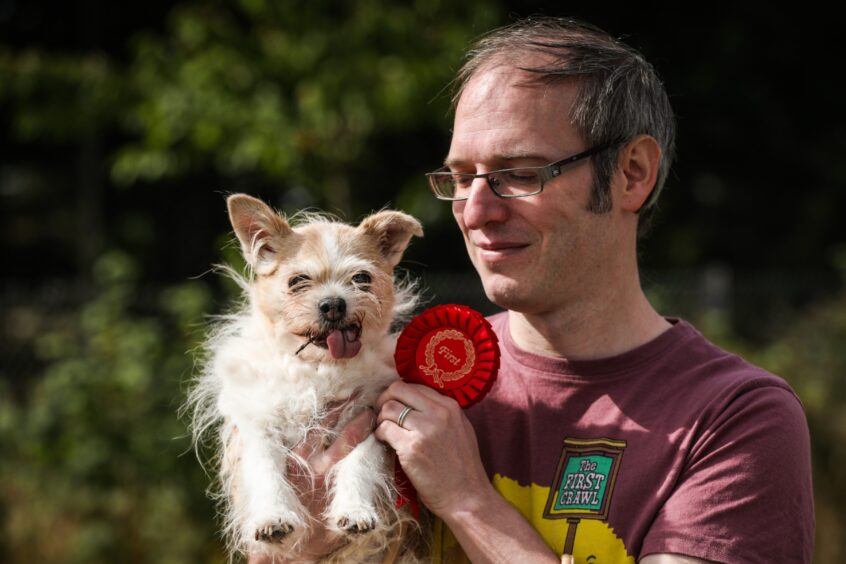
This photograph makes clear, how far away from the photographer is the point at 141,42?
8.47 metres

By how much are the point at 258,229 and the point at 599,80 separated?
1266 mm

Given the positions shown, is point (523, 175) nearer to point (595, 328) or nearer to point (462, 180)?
point (462, 180)

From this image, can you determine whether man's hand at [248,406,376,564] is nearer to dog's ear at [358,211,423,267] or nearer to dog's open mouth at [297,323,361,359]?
dog's open mouth at [297,323,361,359]

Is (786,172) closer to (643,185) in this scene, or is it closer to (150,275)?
(150,275)

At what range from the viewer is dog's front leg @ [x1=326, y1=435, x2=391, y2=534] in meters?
2.62

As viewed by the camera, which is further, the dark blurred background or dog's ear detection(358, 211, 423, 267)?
the dark blurred background

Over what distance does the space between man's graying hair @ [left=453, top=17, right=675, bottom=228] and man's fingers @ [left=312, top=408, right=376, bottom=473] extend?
3.31 ft

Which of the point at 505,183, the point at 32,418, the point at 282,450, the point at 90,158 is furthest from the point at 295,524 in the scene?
the point at 90,158

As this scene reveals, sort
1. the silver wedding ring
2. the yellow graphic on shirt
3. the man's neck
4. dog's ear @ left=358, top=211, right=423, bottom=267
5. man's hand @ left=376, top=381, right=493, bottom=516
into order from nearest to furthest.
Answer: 1. the yellow graphic on shirt
2. man's hand @ left=376, top=381, right=493, bottom=516
3. the silver wedding ring
4. the man's neck
5. dog's ear @ left=358, top=211, right=423, bottom=267

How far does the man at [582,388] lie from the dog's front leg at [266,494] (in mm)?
222

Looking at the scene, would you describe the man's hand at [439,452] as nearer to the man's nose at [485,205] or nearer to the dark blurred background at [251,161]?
the man's nose at [485,205]

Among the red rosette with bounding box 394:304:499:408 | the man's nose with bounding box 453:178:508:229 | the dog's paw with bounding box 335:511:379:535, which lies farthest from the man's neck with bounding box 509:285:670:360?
the dog's paw with bounding box 335:511:379:535

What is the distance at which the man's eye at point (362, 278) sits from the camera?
2965 millimetres

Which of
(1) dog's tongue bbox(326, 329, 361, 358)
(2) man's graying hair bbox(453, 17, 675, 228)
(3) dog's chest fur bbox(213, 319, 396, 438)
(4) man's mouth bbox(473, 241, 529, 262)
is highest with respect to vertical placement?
(2) man's graying hair bbox(453, 17, 675, 228)
